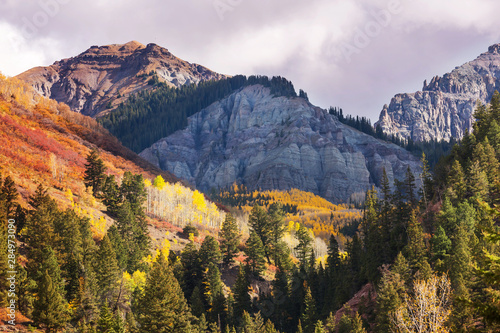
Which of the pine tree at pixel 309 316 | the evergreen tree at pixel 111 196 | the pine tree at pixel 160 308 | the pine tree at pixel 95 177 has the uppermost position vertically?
the pine tree at pixel 95 177

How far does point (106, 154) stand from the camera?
153m

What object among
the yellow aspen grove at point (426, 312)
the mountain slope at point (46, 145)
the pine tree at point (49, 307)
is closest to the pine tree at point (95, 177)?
the mountain slope at point (46, 145)

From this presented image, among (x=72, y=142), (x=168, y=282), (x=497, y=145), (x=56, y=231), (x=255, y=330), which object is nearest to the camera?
(x=168, y=282)

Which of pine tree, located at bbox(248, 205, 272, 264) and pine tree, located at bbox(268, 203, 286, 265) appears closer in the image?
pine tree, located at bbox(268, 203, 286, 265)

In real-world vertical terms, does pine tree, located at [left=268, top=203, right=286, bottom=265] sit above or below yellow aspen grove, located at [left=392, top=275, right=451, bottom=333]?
above

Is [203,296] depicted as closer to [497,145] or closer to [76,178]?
[76,178]

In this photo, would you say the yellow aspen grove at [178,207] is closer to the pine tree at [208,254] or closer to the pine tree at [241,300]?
the pine tree at [208,254]

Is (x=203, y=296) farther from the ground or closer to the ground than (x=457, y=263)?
closer to the ground

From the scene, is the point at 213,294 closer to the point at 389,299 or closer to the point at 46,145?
the point at 389,299

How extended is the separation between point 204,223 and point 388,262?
83965mm

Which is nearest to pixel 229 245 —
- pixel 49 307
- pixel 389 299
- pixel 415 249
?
pixel 415 249

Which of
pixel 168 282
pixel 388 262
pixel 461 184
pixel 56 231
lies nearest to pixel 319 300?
pixel 388 262

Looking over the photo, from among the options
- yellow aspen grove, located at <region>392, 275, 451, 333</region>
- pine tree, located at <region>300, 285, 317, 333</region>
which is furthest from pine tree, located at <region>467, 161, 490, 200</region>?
yellow aspen grove, located at <region>392, 275, 451, 333</region>

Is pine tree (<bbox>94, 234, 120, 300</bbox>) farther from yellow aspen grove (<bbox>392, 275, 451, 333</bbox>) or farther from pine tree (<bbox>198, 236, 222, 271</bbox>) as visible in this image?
yellow aspen grove (<bbox>392, 275, 451, 333</bbox>)
